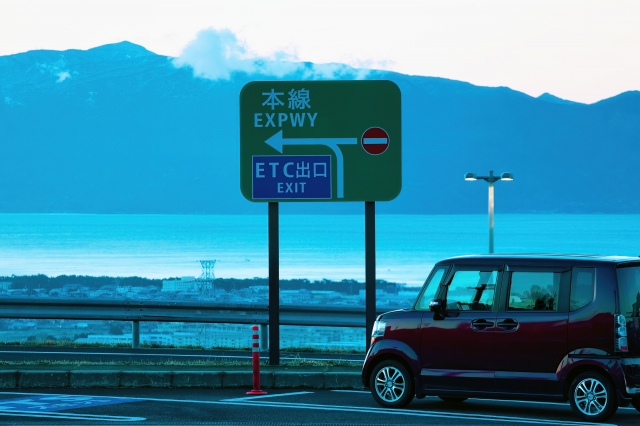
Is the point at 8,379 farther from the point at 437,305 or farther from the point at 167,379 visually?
the point at 437,305

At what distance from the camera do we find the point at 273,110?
→ 14.9 m

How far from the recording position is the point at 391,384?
11234 millimetres

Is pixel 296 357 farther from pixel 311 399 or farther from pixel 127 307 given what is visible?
pixel 311 399

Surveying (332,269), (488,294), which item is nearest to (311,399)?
(488,294)

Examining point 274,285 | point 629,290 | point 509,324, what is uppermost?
point 274,285

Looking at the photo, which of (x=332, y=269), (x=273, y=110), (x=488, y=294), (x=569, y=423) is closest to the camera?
(x=569, y=423)

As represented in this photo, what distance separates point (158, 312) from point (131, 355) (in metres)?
1.83

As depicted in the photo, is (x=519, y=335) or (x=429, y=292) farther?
(x=429, y=292)

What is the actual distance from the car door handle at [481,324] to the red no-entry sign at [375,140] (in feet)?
15.4

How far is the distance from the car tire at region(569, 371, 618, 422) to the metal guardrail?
10.0 meters

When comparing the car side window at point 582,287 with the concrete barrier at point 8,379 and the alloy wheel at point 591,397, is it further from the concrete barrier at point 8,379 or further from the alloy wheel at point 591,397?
the concrete barrier at point 8,379

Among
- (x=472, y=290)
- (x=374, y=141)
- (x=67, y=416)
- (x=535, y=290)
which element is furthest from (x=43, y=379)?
(x=535, y=290)

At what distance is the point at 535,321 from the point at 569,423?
40.6 inches

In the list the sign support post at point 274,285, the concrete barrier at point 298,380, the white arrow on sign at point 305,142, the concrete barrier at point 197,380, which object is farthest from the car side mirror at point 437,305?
the white arrow on sign at point 305,142
